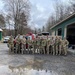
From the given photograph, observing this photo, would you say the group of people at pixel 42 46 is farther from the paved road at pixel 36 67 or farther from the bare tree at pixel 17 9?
the bare tree at pixel 17 9

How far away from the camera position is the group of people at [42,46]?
12.2 meters

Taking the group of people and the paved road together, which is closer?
the paved road

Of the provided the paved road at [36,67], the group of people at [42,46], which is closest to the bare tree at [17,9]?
the group of people at [42,46]

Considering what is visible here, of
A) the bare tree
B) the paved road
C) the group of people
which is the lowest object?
the paved road

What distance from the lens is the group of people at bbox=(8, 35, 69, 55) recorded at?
12.2 metres

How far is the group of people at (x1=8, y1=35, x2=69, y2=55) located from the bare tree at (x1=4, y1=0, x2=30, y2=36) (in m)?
26.9

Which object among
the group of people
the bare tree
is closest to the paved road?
the group of people

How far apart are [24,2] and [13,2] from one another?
9.54 ft

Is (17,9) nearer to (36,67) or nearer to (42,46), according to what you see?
(42,46)

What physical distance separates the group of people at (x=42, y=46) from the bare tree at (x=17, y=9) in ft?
88.3

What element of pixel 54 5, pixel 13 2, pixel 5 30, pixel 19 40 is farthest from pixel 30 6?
pixel 19 40

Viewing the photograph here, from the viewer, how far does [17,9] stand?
130 ft

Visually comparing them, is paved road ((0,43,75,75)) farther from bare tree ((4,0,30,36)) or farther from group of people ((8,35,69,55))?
bare tree ((4,0,30,36))

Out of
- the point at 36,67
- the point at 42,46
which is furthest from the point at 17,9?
the point at 36,67
